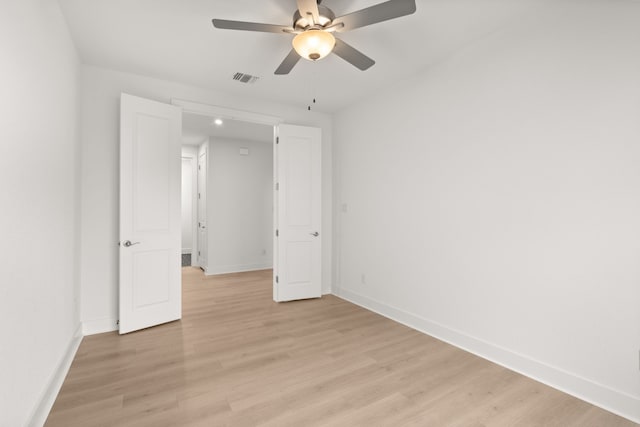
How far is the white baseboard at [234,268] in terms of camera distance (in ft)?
19.4

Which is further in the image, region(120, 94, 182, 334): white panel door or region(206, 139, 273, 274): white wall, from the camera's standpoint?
region(206, 139, 273, 274): white wall

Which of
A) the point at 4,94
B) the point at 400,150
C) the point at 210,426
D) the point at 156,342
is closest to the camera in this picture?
the point at 4,94

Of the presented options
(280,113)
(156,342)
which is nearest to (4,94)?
(156,342)

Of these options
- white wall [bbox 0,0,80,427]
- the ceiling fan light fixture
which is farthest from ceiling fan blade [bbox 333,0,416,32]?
white wall [bbox 0,0,80,427]

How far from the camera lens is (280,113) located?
4.26 metres

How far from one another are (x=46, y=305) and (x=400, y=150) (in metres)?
3.41

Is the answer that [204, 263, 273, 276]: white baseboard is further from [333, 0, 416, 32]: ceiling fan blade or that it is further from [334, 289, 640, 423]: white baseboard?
[333, 0, 416, 32]: ceiling fan blade

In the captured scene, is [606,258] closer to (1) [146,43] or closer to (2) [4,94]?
(2) [4,94]

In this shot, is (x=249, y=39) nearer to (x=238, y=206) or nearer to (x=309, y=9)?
(x=309, y=9)

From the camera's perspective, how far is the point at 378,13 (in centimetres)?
185

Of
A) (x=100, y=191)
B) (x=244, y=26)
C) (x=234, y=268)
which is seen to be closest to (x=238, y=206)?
(x=234, y=268)

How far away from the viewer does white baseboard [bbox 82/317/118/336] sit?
3.03 metres

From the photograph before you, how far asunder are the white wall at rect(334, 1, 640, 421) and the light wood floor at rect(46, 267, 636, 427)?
279 millimetres

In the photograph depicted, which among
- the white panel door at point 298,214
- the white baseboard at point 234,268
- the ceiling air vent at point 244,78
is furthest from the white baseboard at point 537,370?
the white baseboard at point 234,268
